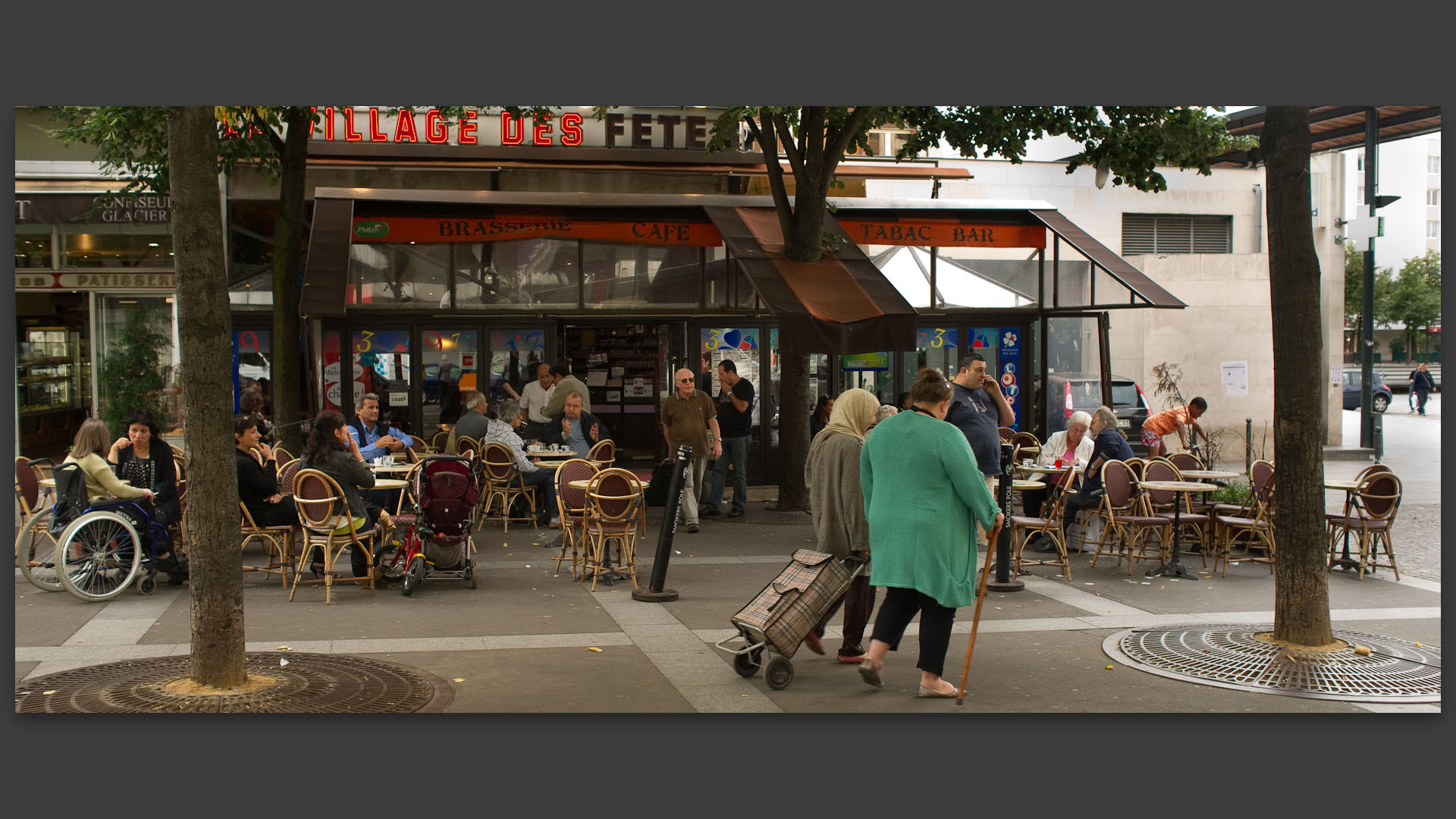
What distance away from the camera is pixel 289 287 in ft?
40.1

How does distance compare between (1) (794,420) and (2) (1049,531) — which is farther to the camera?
(1) (794,420)

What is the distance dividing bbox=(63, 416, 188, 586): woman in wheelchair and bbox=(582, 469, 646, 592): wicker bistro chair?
123 inches

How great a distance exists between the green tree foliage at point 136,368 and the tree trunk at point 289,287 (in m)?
4.86

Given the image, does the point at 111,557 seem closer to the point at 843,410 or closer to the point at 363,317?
the point at 843,410

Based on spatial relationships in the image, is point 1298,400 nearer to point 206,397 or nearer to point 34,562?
point 206,397

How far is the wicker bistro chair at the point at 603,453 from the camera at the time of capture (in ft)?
41.8

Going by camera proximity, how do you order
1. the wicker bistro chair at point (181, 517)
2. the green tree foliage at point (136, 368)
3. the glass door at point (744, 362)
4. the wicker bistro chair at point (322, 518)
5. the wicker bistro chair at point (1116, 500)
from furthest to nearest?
the green tree foliage at point (136, 368)
the glass door at point (744, 362)
the wicker bistro chair at point (1116, 500)
the wicker bistro chair at point (181, 517)
the wicker bistro chair at point (322, 518)

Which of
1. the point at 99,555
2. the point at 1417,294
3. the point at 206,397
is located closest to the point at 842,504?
the point at 206,397

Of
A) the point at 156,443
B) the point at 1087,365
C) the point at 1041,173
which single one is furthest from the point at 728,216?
the point at 1041,173

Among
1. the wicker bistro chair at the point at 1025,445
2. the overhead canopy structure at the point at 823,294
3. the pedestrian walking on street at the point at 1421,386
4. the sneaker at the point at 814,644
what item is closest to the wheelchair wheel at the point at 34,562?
the sneaker at the point at 814,644

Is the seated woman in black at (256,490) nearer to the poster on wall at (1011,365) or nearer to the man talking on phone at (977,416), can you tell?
the man talking on phone at (977,416)

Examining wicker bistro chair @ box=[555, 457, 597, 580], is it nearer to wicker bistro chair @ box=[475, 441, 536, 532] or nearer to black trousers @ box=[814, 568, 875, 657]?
wicker bistro chair @ box=[475, 441, 536, 532]

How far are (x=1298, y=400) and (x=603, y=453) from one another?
7.59 m

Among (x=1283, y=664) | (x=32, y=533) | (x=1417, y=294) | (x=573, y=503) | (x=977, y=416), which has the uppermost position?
(x=1417, y=294)
